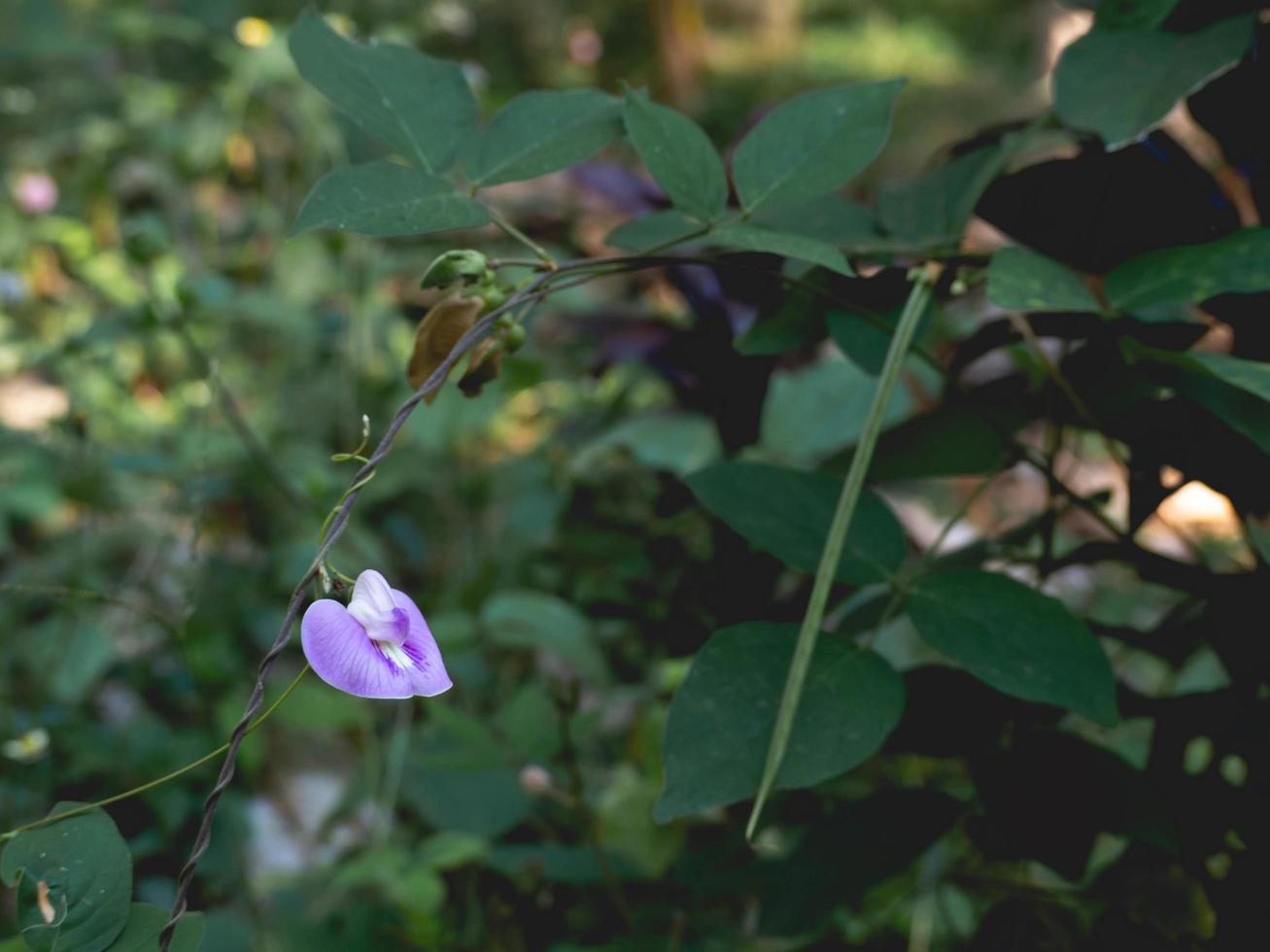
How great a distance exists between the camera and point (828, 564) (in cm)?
43

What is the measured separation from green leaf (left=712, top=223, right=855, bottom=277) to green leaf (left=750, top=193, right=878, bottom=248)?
120mm

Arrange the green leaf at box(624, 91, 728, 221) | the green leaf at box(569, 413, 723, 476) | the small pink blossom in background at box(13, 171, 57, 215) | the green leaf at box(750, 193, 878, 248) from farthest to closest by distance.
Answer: the small pink blossom in background at box(13, 171, 57, 215) < the green leaf at box(569, 413, 723, 476) < the green leaf at box(750, 193, 878, 248) < the green leaf at box(624, 91, 728, 221)

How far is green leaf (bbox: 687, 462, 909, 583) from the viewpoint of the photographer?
48 cm

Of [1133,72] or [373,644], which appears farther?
[1133,72]

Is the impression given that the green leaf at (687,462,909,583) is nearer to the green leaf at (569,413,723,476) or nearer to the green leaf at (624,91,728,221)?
the green leaf at (624,91,728,221)

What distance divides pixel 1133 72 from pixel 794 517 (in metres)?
0.27

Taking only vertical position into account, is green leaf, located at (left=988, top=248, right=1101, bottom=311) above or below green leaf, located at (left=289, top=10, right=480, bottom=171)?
below

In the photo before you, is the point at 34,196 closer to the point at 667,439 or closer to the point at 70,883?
the point at 667,439

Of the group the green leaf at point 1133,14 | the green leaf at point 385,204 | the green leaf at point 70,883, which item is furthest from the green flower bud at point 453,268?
the green leaf at point 1133,14

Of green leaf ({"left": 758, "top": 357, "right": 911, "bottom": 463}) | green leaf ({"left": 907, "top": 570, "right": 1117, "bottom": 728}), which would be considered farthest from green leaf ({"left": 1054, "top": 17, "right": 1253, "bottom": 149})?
green leaf ({"left": 758, "top": 357, "right": 911, "bottom": 463})

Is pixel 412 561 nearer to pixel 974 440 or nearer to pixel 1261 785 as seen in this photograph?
pixel 974 440

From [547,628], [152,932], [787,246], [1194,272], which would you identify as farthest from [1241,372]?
[547,628]

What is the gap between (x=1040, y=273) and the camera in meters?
0.45

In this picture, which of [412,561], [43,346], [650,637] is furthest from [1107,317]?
[43,346]
